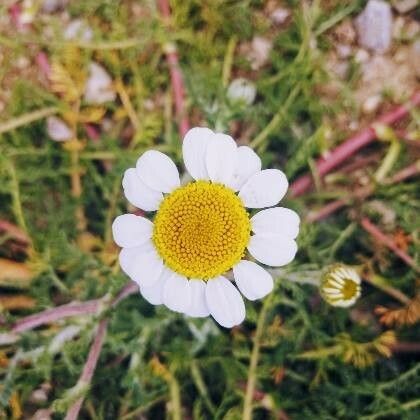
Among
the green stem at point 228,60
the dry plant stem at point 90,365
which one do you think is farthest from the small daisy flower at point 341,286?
the green stem at point 228,60

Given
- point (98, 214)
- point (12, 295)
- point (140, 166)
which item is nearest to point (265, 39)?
point (98, 214)

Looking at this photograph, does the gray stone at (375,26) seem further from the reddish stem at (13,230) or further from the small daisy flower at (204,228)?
the reddish stem at (13,230)

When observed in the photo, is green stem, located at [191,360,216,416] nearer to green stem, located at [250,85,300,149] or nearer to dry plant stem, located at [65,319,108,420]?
dry plant stem, located at [65,319,108,420]

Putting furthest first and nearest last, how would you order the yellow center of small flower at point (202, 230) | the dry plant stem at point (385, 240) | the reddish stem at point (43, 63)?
the reddish stem at point (43, 63) → the dry plant stem at point (385, 240) → the yellow center of small flower at point (202, 230)

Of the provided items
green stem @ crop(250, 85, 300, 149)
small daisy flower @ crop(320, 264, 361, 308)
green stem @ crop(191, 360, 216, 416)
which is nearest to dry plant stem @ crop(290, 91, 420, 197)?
green stem @ crop(250, 85, 300, 149)

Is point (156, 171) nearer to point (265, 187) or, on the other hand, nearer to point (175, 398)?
point (265, 187)
